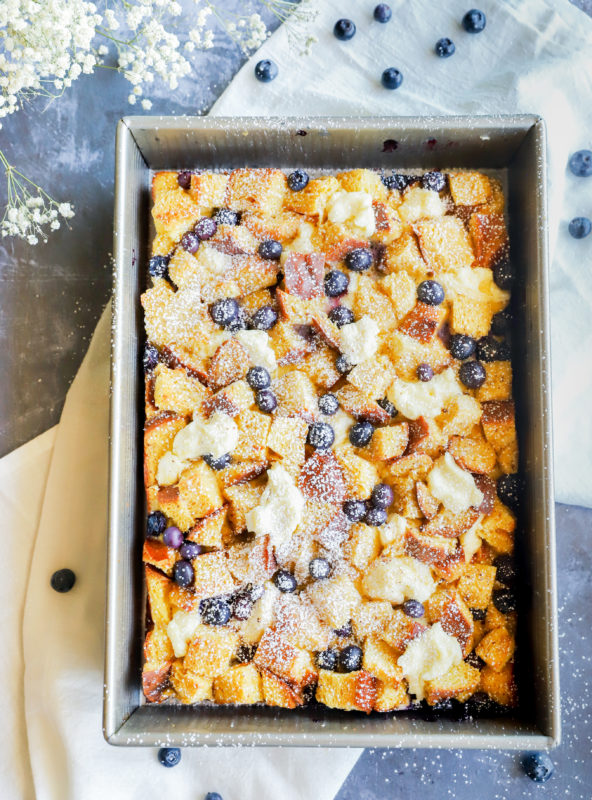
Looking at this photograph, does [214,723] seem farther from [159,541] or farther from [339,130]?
[339,130]

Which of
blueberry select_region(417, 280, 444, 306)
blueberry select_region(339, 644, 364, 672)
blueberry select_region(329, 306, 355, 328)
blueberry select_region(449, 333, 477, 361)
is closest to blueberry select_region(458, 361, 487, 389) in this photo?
blueberry select_region(449, 333, 477, 361)

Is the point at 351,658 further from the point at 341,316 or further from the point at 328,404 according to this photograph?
the point at 341,316

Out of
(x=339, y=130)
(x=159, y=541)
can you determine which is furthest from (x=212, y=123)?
(x=159, y=541)

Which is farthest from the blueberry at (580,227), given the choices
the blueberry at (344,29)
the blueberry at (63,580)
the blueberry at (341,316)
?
the blueberry at (63,580)

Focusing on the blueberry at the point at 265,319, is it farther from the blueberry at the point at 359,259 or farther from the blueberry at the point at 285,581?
the blueberry at the point at 285,581

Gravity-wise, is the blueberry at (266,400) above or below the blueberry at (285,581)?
above

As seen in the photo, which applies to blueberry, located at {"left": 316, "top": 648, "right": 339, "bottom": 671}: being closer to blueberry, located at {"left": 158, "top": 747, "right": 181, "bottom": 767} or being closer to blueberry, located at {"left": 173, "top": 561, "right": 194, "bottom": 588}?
blueberry, located at {"left": 173, "top": 561, "right": 194, "bottom": 588}
